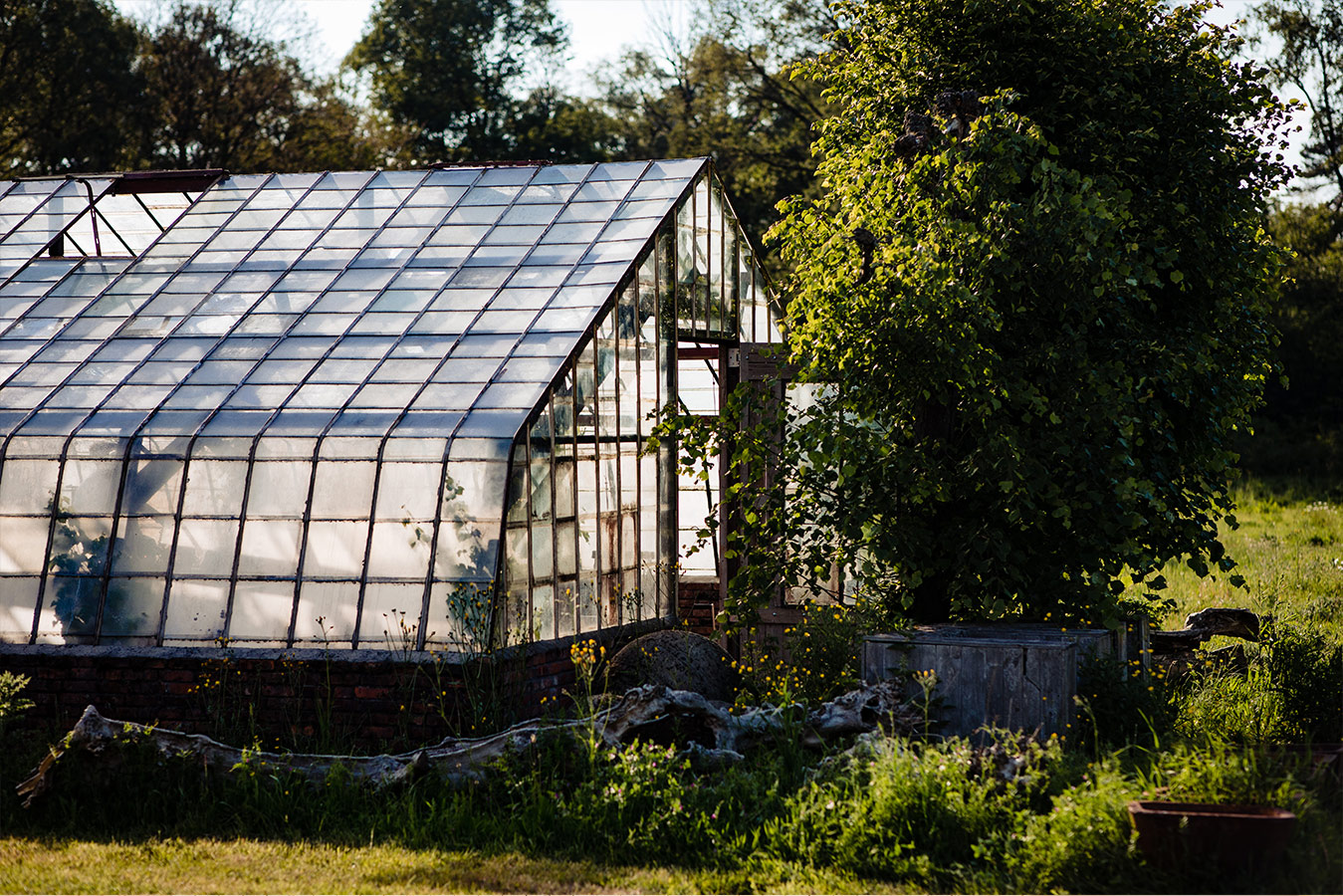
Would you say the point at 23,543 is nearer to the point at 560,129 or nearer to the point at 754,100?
the point at 754,100

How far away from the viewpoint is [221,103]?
3275 cm

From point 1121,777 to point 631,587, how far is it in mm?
5446

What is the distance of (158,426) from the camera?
984 cm

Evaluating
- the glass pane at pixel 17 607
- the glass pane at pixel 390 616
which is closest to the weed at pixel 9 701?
the glass pane at pixel 17 607

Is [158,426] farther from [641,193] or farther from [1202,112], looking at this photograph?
[1202,112]

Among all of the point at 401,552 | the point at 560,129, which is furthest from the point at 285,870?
the point at 560,129

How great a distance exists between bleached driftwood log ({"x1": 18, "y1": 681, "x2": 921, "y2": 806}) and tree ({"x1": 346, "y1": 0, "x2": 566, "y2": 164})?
32.3 metres

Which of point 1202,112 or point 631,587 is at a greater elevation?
point 1202,112

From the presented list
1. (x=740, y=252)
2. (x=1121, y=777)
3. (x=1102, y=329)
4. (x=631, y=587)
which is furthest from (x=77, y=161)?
(x=1121, y=777)

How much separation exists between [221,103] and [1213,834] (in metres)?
32.5

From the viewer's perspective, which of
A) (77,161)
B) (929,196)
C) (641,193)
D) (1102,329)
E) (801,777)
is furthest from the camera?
(77,161)

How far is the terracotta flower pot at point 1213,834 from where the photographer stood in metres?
5.48

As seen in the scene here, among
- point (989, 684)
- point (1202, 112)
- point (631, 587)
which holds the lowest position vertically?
point (989, 684)

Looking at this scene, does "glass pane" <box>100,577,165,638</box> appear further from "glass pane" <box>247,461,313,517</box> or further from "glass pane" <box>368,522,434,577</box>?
"glass pane" <box>368,522,434,577</box>
